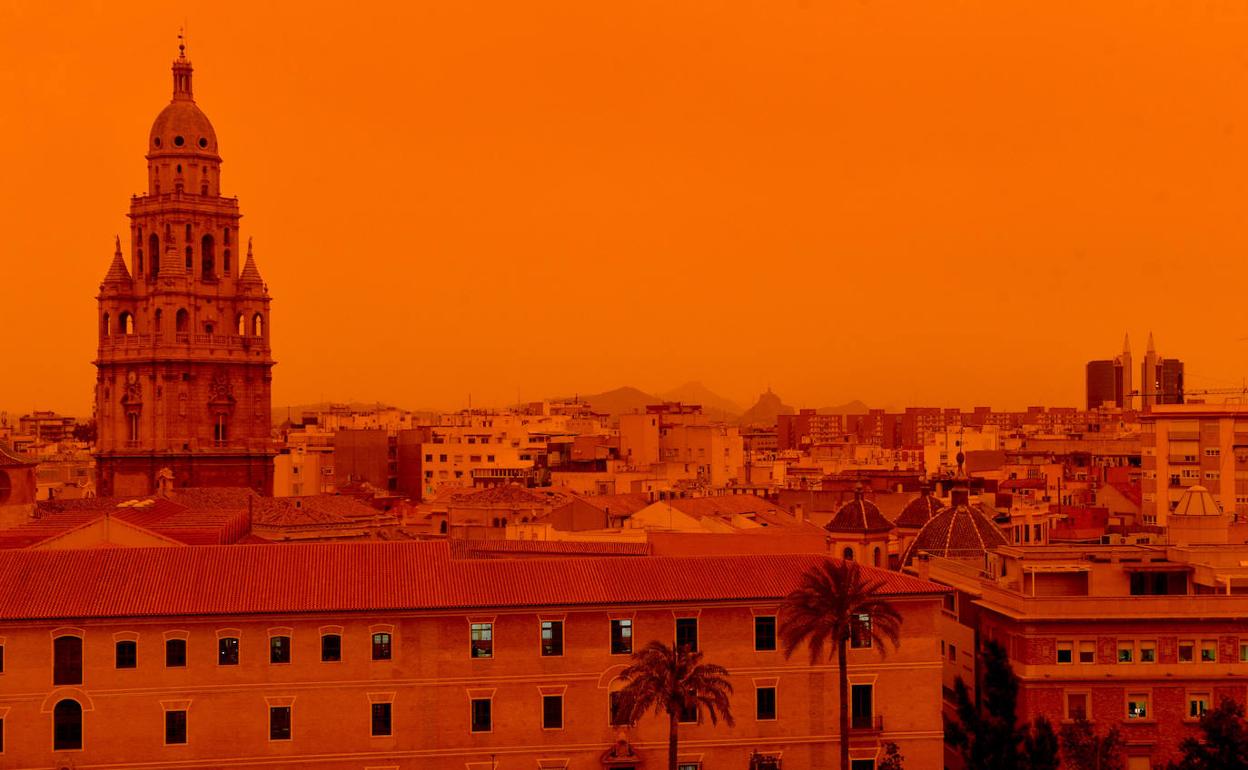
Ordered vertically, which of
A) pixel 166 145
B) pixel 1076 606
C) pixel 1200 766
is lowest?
pixel 1200 766

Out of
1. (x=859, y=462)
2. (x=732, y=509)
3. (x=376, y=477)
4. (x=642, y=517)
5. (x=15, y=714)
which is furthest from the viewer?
(x=859, y=462)

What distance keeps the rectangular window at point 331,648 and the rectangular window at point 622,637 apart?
336 inches

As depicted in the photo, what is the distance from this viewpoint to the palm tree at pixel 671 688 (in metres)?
48.1

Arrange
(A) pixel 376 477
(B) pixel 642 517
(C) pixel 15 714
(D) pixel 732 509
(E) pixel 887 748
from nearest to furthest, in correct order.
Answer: (C) pixel 15 714, (E) pixel 887 748, (B) pixel 642 517, (D) pixel 732 509, (A) pixel 376 477

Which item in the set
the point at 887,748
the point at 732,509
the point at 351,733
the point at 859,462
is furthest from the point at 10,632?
the point at 859,462

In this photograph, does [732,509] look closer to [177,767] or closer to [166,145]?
[166,145]

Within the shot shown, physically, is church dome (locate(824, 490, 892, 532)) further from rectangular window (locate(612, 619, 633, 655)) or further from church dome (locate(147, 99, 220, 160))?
church dome (locate(147, 99, 220, 160))

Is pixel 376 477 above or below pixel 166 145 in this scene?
below

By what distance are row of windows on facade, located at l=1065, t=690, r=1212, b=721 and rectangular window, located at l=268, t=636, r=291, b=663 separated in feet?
84.5

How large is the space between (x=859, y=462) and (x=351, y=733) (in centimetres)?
13959

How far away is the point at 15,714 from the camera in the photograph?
49.7 metres

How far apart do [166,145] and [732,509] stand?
41.3m

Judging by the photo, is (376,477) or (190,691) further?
(376,477)

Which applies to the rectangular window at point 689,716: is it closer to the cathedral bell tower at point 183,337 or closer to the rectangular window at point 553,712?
the rectangular window at point 553,712
